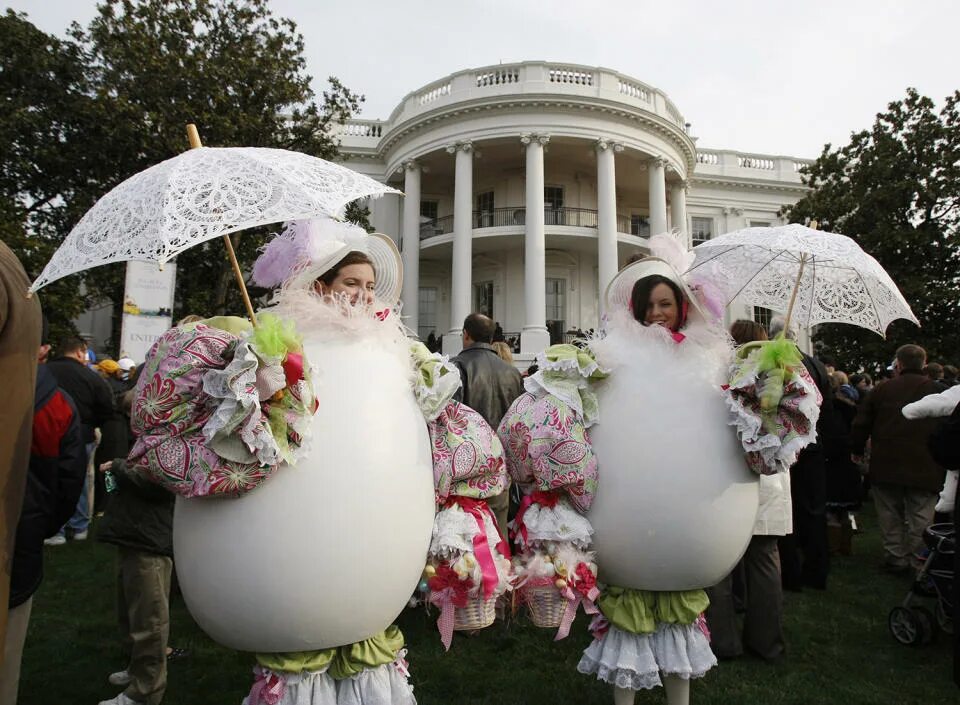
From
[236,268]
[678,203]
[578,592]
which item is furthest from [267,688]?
[678,203]

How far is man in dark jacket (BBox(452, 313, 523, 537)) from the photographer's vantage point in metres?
5.04

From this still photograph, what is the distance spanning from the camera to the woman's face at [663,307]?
269 cm

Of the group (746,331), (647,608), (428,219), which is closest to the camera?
(647,608)

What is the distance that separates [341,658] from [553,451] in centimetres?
101

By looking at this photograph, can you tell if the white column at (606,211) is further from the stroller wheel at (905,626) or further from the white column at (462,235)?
the stroller wheel at (905,626)

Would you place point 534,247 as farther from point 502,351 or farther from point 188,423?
point 188,423

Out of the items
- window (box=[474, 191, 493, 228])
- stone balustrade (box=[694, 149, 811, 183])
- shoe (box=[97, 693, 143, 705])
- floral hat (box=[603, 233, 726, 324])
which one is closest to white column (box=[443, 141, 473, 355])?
window (box=[474, 191, 493, 228])

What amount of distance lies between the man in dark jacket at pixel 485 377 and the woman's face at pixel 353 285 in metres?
2.62

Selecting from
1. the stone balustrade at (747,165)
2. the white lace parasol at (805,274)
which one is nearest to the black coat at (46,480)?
the white lace parasol at (805,274)

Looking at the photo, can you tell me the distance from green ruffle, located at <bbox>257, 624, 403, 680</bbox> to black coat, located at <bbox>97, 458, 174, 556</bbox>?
4.83ft

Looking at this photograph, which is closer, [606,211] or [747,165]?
[606,211]

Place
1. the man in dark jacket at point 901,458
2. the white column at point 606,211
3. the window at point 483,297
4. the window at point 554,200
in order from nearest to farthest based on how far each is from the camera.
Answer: the man in dark jacket at point 901,458 < the white column at point 606,211 < the window at point 554,200 < the window at point 483,297

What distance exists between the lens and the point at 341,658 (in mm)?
2109

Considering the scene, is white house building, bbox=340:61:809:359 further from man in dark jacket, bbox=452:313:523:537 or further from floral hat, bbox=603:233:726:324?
floral hat, bbox=603:233:726:324
